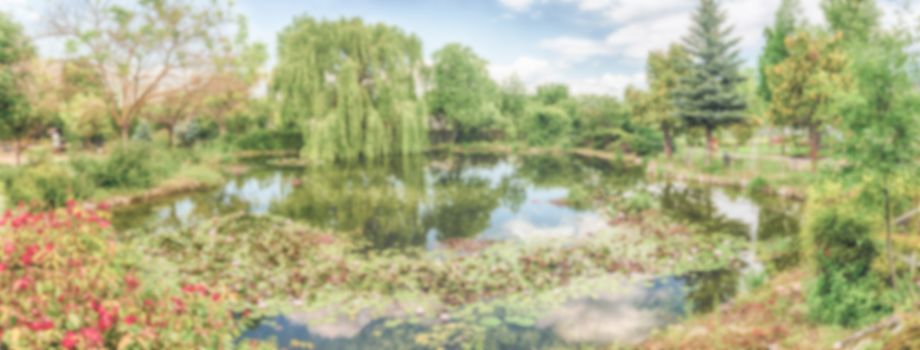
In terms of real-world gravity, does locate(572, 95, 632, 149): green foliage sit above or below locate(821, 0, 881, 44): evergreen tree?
below

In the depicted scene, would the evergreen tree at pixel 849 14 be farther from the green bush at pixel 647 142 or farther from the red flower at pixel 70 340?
the red flower at pixel 70 340

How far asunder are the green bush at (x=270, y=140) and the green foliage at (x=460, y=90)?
1209cm

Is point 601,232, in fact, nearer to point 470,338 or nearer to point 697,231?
point 697,231

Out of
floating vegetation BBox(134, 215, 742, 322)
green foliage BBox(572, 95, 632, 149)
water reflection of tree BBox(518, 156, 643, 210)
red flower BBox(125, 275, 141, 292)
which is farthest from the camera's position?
green foliage BBox(572, 95, 632, 149)

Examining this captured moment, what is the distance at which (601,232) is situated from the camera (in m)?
11.1

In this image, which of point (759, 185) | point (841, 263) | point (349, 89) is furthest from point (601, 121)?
point (841, 263)

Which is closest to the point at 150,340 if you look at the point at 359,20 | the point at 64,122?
the point at 359,20

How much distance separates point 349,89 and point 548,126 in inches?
771

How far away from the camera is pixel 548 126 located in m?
39.8

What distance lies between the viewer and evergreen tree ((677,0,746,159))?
20.8 m

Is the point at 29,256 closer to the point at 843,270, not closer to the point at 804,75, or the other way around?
the point at 843,270

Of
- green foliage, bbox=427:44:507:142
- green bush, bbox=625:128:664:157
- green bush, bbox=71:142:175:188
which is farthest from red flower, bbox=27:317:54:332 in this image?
green foliage, bbox=427:44:507:142

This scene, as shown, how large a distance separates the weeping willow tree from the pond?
5.28 feet

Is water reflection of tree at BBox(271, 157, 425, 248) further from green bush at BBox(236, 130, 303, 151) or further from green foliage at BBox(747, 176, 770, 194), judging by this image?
green bush at BBox(236, 130, 303, 151)
